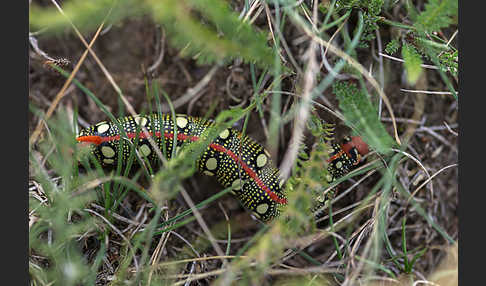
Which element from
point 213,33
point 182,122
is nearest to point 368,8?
point 213,33

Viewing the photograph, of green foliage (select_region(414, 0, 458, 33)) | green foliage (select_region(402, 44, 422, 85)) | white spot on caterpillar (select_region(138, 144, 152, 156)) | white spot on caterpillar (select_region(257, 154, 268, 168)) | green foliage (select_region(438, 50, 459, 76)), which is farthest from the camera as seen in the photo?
white spot on caterpillar (select_region(257, 154, 268, 168))

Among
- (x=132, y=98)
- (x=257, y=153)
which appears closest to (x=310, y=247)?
(x=257, y=153)

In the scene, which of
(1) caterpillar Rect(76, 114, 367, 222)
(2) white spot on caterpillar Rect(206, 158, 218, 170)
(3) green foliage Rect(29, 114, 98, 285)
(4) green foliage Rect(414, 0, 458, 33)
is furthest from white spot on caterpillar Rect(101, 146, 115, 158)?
(4) green foliage Rect(414, 0, 458, 33)

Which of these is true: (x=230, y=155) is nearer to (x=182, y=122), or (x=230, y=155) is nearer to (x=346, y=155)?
(x=182, y=122)

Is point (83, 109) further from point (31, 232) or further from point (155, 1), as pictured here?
point (155, 1)

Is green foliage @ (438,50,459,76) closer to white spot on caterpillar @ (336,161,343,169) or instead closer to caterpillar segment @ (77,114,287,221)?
white spot on caterpillar @ (336,161,343,169)

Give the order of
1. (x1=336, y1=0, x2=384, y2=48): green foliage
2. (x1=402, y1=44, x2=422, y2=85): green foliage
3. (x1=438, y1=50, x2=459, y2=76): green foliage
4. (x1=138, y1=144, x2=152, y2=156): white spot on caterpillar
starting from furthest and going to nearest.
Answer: (x1=138, y1=144, x2=152, y2=156): white spot on caterpillar, (x1=336, y1=0, x2=384, y2=48): green foliage, (x1=438, y1=50, x2=459, y2=76): green foliage, (x1=402, y1=44, x2=422, y2=85): green foliage

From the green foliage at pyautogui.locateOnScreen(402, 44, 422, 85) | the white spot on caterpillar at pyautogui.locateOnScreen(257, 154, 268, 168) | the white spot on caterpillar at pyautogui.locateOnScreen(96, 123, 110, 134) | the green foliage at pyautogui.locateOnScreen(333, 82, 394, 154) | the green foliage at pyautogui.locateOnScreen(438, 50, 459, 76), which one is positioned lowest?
the white spot on caterpillar at pyautogui.locateOnScreen(257, 154, 268, 168)

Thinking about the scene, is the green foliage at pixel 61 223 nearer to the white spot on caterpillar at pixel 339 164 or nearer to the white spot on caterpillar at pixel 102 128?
the white spot on caterpillar at pixel 102 128
